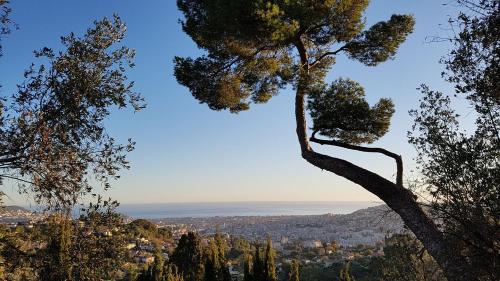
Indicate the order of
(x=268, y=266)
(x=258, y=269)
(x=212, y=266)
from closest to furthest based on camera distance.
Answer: (x=268, y=266) < (x=258, y=269) < (x=212, y=266)

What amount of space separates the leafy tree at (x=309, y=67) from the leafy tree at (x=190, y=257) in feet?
73.1

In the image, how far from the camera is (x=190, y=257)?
3234cm

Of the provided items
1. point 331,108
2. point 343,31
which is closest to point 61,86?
point 331,108

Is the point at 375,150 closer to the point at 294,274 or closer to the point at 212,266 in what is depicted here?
the point at 294,274

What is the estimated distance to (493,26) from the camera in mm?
6008

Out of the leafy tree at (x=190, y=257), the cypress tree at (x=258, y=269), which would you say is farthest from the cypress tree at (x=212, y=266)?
the cypress tree at (x=258, y=269)

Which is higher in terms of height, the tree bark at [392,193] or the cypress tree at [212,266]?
the tree bark at [392,193]

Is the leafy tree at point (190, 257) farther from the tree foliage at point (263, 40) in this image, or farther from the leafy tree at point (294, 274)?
the tree foliage at point (263, 40)

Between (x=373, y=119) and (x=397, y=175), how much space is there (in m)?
1.90

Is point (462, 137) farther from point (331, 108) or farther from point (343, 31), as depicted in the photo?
point (343, 31)

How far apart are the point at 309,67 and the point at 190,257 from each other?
82.0ft

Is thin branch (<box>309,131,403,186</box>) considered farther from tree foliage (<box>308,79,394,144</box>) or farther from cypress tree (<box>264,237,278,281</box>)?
cypress tree (<box>264,237,278,281</box>)

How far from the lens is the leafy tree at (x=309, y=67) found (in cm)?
811

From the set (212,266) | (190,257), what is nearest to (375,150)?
(212,266)
